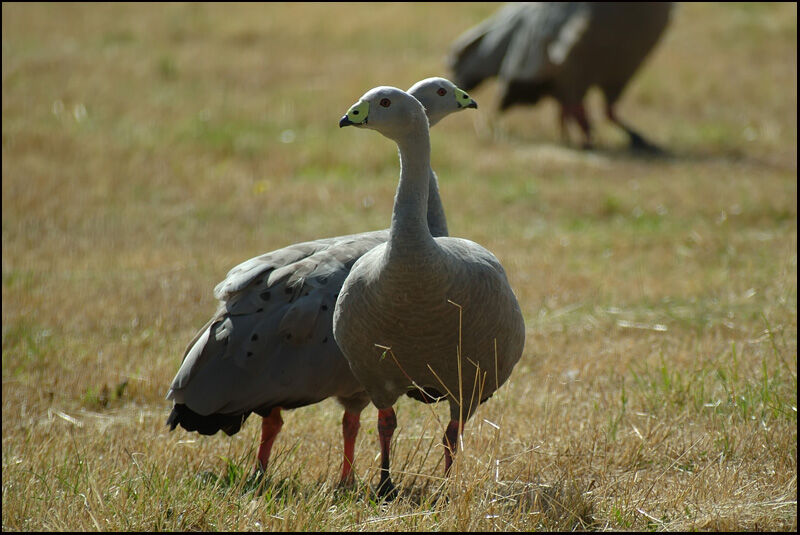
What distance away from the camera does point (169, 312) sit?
7.00 metres

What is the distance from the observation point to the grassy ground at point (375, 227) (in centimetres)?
398

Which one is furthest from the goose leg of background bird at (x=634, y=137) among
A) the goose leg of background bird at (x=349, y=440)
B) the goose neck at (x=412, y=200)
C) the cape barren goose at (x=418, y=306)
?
the goose neck at (x=412, y=200)

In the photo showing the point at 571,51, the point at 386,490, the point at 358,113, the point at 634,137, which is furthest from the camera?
the point at 634,137

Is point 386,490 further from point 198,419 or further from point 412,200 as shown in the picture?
point 412,200

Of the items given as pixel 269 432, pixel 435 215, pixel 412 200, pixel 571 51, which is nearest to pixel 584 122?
pixel 571 51

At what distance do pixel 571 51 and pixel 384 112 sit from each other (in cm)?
883

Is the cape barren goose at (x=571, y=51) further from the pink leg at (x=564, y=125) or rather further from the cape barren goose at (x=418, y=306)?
the cape barren goose at (x=418, y=306)

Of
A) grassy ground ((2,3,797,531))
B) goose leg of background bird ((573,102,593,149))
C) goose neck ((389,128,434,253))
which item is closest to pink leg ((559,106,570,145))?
goose leg of background bird ((573,102,593,149))

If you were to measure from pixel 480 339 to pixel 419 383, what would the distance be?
354 mm

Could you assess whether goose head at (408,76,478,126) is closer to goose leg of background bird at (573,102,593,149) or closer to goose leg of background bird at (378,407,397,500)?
goose leg of background bird at (378,407,397,500)

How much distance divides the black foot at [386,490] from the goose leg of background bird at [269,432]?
0.70m

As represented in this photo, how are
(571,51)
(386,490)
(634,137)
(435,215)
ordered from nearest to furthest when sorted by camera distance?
(386,490), (435,215), (571,51), (634,137)

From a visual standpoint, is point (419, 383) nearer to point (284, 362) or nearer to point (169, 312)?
point (284, 362)

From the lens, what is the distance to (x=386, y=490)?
4.23 metres
